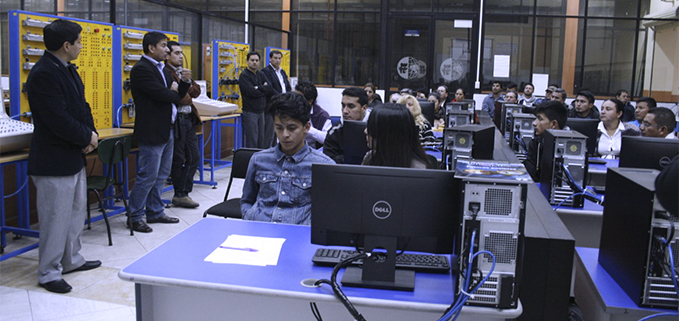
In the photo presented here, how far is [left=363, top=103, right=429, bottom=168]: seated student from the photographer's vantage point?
9.01 ft

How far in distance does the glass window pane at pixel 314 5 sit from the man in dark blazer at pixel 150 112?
8912mm

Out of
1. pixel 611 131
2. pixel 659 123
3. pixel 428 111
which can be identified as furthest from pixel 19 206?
pixel 611 131

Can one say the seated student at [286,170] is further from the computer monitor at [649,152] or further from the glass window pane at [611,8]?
the glass window pane at [611,8]

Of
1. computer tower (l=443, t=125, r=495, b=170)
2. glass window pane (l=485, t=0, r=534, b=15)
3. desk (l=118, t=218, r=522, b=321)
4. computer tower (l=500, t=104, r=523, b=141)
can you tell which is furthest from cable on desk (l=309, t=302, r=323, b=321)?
glass window pane (l=485, t=0, r=534, b=15)

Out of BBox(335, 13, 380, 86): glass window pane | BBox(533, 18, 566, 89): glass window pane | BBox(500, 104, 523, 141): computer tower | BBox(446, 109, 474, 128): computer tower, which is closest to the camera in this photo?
BBox(446, 109, 474, 128): computer tower

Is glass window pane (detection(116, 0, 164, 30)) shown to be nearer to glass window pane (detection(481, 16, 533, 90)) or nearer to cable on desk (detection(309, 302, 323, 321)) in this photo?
cable on desk (detection(309, 302, 323, 321))

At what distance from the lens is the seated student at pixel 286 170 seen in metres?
Result: 2.72

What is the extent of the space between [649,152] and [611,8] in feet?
34.8

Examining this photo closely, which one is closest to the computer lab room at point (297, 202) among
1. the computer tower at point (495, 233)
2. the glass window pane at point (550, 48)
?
the computer tower at point (495, 233)

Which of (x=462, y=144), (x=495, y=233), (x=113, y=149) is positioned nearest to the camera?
(x=495, y=233)

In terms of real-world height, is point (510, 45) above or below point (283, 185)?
above

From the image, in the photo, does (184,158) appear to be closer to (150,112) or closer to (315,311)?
(150,112)

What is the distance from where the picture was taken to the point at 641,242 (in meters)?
1.93

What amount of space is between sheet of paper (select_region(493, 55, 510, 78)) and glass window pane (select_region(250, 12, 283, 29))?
5.07 metres
